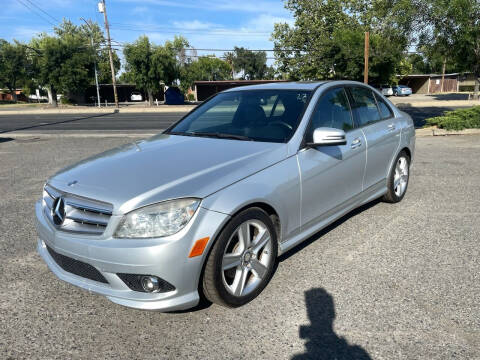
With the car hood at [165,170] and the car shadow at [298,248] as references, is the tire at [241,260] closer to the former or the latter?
the car shadow at [298,248]

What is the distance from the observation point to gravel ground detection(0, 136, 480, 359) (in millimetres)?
2539

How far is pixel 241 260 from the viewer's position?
2902mm

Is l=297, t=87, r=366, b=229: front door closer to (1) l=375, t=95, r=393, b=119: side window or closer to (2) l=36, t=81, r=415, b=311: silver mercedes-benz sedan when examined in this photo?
(2) l=36, t=81, r=415, b=311: silver mercedes-benz sedan

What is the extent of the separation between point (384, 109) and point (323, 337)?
3.33 m

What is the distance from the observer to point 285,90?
4.07 metres

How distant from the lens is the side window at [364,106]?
4.42 m

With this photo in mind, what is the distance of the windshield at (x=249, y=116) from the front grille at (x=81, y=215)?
1.45 m

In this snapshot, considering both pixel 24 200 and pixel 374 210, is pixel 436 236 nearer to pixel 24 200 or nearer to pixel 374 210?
pixel 374 210

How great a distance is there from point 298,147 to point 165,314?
1708mm

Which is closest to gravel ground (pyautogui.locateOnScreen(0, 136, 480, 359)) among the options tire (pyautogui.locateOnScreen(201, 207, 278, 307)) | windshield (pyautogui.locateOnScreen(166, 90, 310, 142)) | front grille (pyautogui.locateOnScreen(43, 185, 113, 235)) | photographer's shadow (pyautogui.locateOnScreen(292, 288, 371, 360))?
photographer's shadow (pyautogui.locateOnScreen(292, 288, 371, 360))

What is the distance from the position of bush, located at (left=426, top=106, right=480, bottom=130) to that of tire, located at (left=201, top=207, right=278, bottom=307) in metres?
10.7

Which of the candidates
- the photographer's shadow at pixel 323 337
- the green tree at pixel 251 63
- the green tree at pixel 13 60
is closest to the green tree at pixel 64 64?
the green tree at pixel 13 60

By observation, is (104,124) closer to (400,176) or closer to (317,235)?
(400,176)

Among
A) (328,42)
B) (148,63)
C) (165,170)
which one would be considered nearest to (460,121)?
(165,170)
